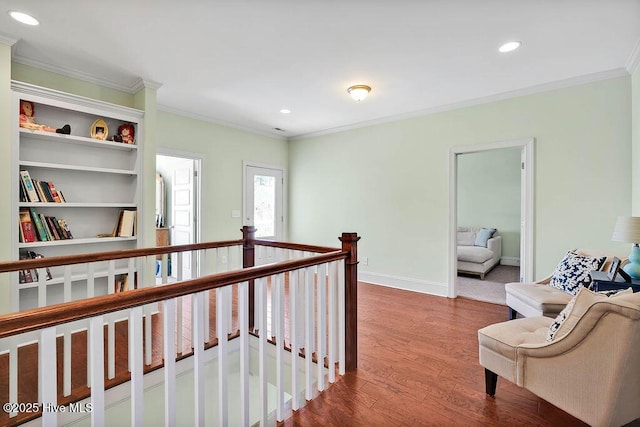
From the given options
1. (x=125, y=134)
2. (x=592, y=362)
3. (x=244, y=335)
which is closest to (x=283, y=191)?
(x=125, y=134)

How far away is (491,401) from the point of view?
188 cm

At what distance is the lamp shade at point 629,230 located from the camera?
2139 mm

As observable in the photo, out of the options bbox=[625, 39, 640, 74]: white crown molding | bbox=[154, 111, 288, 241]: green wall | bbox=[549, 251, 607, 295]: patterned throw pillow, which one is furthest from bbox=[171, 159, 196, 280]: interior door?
bbox=[625, 39, 640, 74]: white crown molding

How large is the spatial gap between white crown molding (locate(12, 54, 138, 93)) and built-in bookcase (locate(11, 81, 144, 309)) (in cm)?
36

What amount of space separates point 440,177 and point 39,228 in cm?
445

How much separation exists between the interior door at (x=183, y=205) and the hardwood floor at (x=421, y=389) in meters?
3.07

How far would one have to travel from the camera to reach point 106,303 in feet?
3.38

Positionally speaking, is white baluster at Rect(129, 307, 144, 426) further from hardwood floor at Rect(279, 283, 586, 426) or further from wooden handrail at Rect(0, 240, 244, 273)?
wooden handrail at Rect(0, 240, 244, 273)

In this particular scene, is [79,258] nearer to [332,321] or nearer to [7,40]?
[332,321]

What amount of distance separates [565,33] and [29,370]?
15.9ft

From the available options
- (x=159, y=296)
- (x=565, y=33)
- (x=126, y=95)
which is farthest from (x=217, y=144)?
(x=565, y=33)

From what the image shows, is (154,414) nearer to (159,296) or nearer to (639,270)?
(159,296)

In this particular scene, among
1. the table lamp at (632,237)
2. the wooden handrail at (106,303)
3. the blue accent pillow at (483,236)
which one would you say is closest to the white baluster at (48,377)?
the wooden handrail at (106,303)

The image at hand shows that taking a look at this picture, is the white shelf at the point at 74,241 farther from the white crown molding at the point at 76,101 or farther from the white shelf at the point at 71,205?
the white crown molding at the point at 76,101
